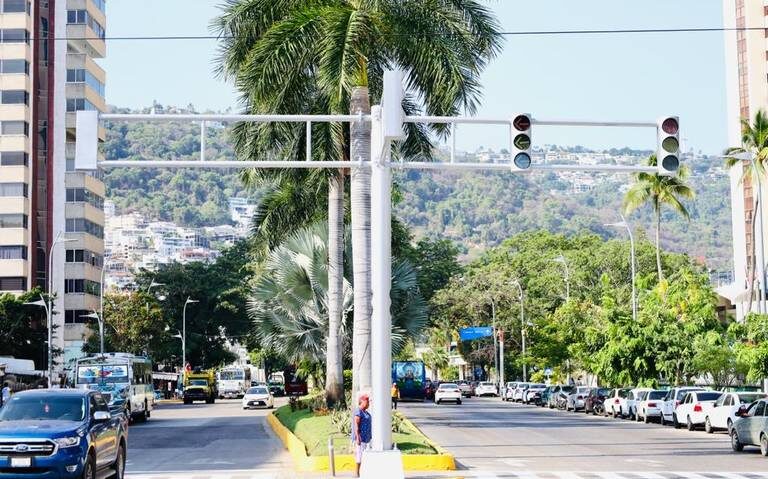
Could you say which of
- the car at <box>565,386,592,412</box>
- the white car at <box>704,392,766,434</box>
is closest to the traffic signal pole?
the white car at <box>704,392,766,434</box>

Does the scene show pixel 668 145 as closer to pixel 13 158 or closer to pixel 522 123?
pixel 522 123

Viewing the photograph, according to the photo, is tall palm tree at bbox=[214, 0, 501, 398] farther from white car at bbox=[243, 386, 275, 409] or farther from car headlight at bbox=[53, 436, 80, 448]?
white car at bbox=[243, 386, 275, 409]

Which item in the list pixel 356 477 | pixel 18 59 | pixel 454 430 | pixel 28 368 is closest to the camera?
pixel 356 477

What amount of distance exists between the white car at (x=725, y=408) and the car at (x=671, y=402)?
3.16 metres

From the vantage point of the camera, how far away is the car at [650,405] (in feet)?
168

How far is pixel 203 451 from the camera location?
3328cm

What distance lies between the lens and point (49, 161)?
326 feet

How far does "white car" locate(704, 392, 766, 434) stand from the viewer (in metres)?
38.9

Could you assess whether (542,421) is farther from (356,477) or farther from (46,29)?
(46,29)

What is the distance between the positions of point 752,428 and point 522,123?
13056 millimetres

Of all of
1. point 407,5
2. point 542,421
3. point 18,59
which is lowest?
point 542,421

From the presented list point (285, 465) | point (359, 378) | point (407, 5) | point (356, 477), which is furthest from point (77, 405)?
point (407, 5)

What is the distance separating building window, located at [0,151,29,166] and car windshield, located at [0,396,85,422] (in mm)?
78094

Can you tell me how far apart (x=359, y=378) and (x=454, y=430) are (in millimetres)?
13627
